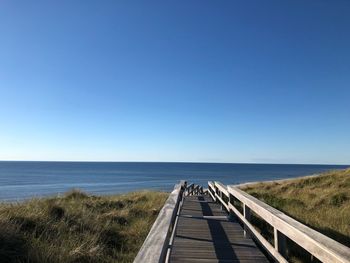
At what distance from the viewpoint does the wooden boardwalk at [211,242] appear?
566 cm

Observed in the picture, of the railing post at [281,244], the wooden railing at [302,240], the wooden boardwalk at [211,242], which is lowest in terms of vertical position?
the wooden boardwalk at [211,242]

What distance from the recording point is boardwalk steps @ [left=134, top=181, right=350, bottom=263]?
120 inches

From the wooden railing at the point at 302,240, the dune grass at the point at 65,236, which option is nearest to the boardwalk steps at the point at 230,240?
the wooden railing at the point at 302,240

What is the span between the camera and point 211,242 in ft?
22.3

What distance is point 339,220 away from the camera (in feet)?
32.2

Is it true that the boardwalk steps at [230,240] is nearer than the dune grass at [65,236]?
Yes

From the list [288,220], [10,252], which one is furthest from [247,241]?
[10,252]

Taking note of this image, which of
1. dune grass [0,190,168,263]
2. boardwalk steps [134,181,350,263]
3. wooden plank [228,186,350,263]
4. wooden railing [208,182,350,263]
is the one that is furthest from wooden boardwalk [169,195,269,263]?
wooden plank [228,186,350,263]

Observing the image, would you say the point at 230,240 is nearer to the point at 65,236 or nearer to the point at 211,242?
the point at 211,242

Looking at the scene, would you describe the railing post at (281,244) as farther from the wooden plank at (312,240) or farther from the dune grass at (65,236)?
the dune grass at (65,236)

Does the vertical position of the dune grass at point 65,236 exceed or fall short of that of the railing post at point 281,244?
it falls short

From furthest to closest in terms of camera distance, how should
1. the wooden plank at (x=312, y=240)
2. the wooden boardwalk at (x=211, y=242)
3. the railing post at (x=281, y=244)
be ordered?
the wooden boardwalk at (x=211, y=242), the railing post at (x=281, y=244), the wooden plank at (x=312, y=240)

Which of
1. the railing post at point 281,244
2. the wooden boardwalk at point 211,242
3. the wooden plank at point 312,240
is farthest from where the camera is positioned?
the wooden boardwalk at point 211,242

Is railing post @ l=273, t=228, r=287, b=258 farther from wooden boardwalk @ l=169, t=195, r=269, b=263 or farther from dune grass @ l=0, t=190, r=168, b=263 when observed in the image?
dune grass @ l=0, t=190, r=168, b=263
